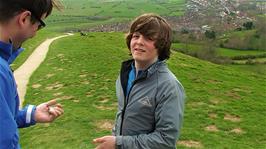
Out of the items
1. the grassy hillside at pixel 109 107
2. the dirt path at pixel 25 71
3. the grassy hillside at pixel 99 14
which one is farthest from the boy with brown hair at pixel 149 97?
the grassy hillside at pixel 99 14

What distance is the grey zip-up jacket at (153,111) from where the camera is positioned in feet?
11.2

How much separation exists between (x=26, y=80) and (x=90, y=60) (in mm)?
4917

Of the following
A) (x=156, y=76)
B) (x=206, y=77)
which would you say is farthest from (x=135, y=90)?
(x=206, y=77)

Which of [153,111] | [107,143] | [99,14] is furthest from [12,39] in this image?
[99,14]

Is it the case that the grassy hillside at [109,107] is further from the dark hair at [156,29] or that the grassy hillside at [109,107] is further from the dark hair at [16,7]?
the dark hair at [16,7]

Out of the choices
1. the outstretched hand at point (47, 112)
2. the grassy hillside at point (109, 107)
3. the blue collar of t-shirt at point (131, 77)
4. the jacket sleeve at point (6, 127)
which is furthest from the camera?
the grassy hillside at point (109, 107)

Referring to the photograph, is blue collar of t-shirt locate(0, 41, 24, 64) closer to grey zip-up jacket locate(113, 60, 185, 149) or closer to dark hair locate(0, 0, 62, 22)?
dark hair locate(0, 0, 62, 22)

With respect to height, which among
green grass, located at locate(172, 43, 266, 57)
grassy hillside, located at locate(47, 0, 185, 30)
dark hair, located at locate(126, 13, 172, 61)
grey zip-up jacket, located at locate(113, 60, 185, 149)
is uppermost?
dark hair, located at locate(126, 13, 172, 61)

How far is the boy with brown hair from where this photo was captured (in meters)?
3.42

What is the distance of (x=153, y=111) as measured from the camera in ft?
11.5

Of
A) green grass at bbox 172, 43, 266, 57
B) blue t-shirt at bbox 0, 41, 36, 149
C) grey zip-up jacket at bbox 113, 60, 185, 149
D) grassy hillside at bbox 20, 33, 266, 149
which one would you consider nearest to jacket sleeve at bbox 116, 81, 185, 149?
grey zip-up jacket at bbox 113, 60, 185, 149

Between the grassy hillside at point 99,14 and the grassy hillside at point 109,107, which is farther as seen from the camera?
the grassy hillside at point 99,14

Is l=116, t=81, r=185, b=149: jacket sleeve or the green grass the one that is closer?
l=116, t=81, r=185, b=149: jacket sleeve

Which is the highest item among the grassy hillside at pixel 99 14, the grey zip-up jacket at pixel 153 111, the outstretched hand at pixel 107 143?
the grey zip-up jacket at pixel 153 111
